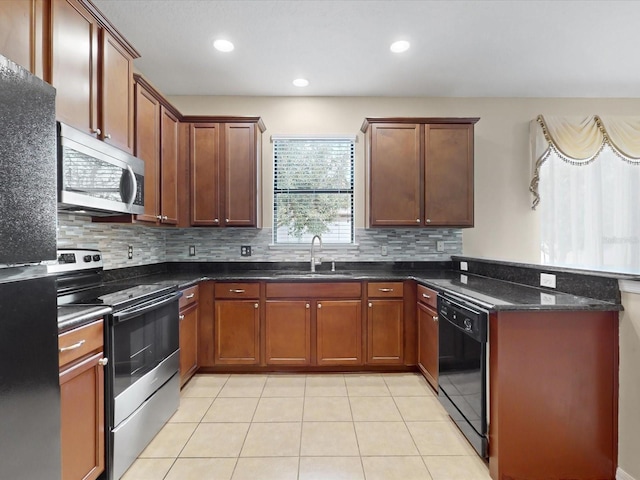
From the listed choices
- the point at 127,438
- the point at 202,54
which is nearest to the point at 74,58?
the point at 202,54

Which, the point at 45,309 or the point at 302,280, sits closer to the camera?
the point at 45,309

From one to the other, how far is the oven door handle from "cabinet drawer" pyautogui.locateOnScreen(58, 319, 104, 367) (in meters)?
0.10

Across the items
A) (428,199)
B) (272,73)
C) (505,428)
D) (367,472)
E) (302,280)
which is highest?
(272,73)

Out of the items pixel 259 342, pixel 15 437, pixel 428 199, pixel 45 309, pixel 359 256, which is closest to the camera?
pixel 15 437

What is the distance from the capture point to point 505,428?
1738 mm

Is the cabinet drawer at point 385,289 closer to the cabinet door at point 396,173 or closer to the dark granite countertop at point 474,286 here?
the dark granite countertop at point 474,286

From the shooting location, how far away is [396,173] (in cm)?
344

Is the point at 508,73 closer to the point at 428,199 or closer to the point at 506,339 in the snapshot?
the point at 428,199

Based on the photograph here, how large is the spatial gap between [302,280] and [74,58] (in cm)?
221

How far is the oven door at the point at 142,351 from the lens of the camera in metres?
1.76

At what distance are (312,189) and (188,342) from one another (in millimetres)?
1996

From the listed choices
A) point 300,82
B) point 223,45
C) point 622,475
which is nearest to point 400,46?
point 300,82

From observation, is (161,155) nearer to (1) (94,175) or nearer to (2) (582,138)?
(1) (94,175)

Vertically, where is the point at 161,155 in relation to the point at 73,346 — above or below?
above
